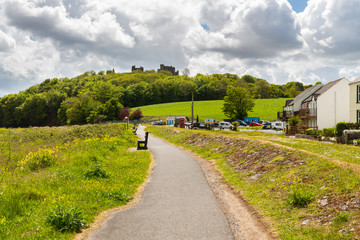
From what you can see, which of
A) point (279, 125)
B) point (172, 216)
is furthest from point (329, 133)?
point (279, 125)

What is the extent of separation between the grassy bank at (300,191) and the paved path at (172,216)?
1512 mm

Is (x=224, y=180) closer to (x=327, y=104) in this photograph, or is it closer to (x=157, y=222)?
(x=157, y=222)

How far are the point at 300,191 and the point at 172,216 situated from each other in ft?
13.5

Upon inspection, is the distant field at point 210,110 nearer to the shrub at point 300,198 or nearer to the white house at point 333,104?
the white house at point 333,104

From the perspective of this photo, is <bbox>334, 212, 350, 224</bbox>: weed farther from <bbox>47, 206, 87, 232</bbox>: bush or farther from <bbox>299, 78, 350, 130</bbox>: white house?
<bbox>299, 78, 350, 130</bbox>: white house

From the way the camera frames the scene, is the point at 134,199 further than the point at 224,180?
No

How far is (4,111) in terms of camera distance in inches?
5807

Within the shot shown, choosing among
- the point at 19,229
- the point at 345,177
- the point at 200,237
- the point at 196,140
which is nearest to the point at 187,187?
the point at 200,237

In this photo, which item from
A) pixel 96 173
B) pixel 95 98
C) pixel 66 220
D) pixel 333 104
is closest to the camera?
pixel 66 220

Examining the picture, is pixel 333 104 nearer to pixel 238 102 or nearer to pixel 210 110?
pixel 238 102

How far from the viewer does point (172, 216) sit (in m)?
8.42

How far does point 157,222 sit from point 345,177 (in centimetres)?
585

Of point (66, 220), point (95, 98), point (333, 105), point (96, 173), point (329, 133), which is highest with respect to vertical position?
point (95, 98)

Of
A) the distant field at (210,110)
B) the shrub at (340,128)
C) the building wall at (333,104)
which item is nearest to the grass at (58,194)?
the shrub at (340,128)
